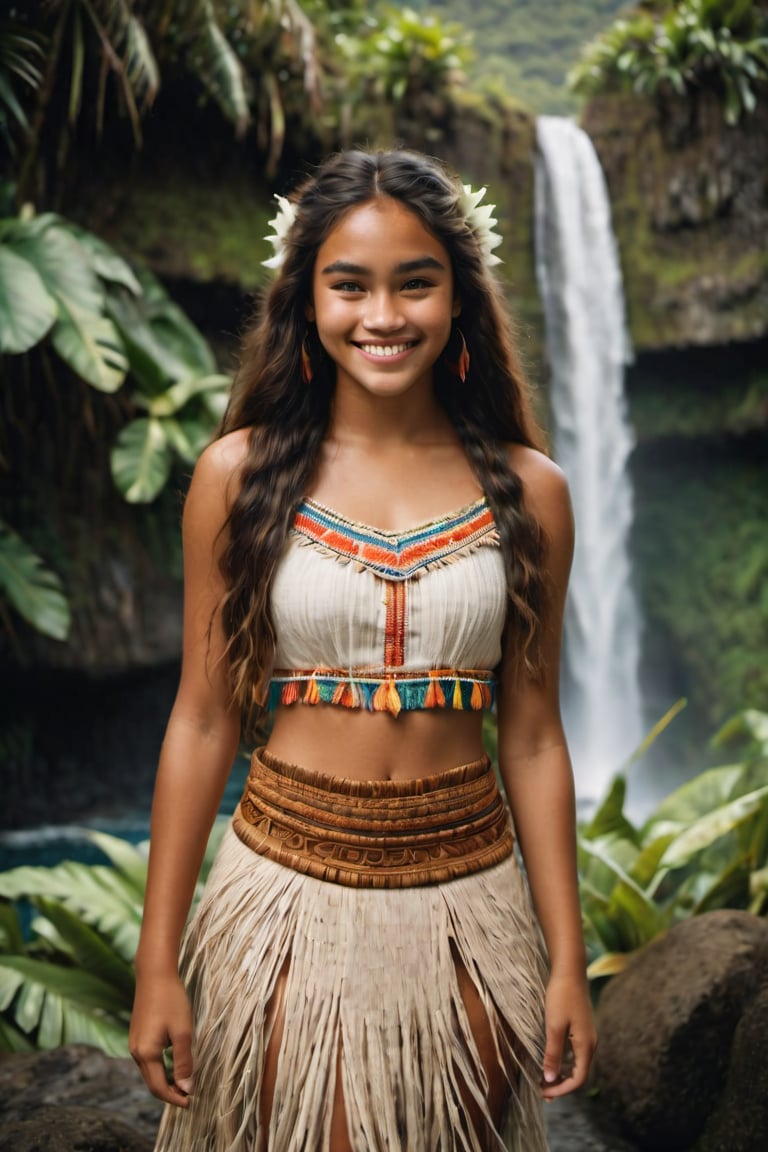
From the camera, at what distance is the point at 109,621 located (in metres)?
7.10

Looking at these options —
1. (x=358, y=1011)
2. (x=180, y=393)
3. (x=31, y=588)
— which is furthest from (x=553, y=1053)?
(x=180, y=393)

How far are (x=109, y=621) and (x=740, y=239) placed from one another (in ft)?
17.9

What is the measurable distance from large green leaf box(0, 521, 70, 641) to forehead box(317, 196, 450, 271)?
4.19 metres

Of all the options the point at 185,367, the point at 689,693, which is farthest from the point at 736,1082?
the point at 689,693

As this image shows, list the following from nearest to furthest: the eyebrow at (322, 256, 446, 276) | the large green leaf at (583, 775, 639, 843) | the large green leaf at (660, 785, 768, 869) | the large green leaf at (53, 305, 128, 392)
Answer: the eyebrow at (322, 256, 446, 276) < the large green leaf at (660, 785, 768, 869) < the large green leaf at (583, 775, 639, 843) < the large green leaf at (53, 305, 128, 392)

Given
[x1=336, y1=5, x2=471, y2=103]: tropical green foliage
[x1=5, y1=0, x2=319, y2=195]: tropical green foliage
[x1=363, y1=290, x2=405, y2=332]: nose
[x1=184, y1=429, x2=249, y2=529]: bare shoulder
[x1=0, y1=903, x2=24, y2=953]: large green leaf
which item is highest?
[x1=336, y1=5, x2=471, y2=103]: tropical green foliage

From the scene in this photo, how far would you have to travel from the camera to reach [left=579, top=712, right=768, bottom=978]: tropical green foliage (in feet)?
11.2

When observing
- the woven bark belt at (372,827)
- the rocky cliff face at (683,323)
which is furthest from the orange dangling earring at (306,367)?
the rocky cliff face at (683,323)

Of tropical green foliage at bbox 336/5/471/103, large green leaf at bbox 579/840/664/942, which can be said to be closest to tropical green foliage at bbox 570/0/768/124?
tropical green foliage at bbox 336/5/471/103

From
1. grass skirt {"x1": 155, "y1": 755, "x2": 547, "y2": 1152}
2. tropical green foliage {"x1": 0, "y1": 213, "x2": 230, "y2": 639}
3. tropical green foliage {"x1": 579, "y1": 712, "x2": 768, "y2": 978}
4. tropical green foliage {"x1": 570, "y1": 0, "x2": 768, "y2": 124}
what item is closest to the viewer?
grass skirt {"x1": 155, "y1": 755, "x2": 547, "y2": 1152}

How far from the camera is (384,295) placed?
5.19ft

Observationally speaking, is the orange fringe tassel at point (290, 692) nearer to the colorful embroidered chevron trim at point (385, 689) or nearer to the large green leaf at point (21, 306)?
the colorful embroidered chevron trim at point (385, 689)

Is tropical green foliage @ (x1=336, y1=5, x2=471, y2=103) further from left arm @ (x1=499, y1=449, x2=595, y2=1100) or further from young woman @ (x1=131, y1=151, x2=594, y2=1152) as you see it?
left arm @ (x1=499, y1=449, x2=595, y2=1100)

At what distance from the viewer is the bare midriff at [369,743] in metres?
1.59
